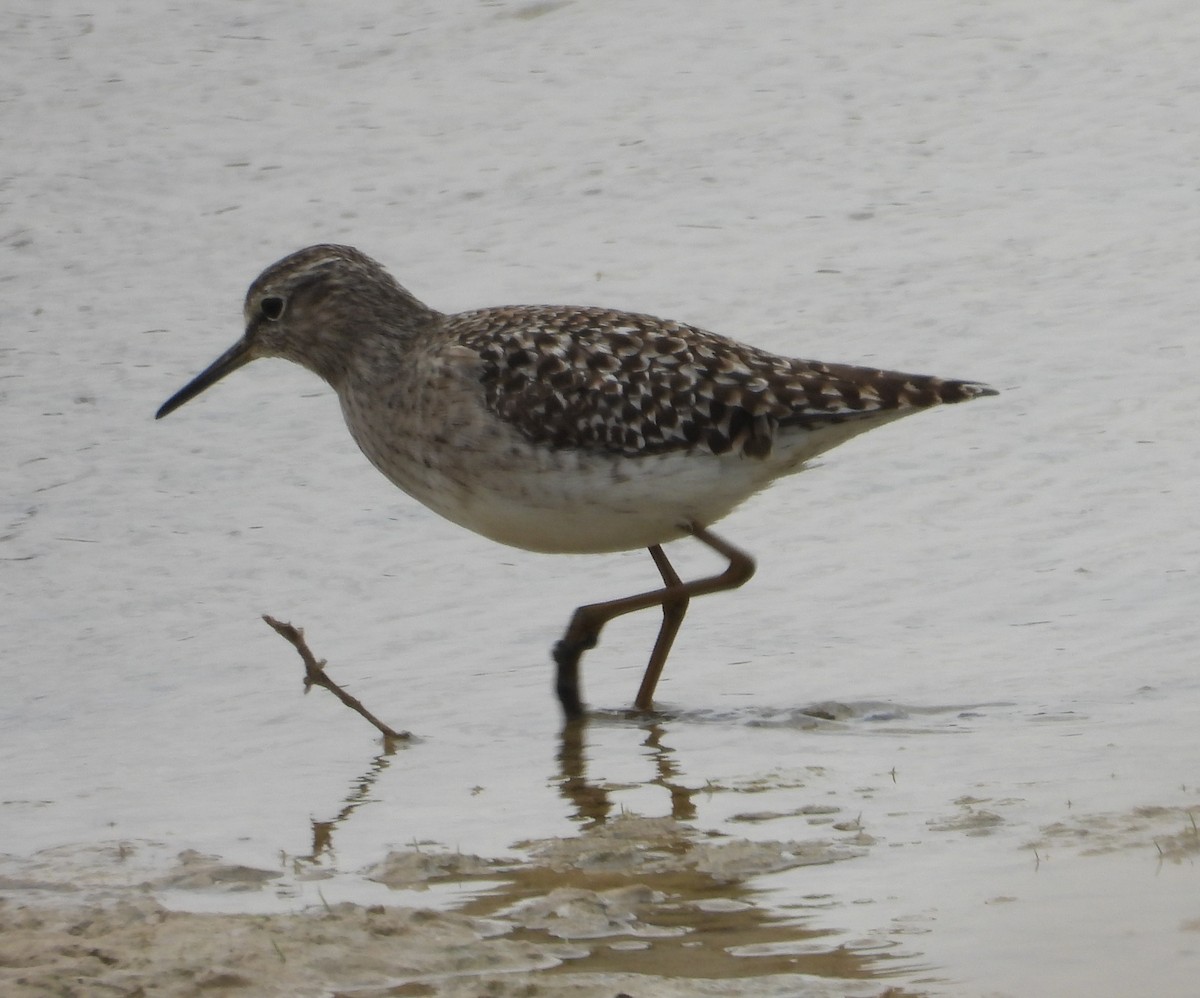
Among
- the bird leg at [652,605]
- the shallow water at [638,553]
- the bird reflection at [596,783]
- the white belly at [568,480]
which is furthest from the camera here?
the bird leg at [652,605]

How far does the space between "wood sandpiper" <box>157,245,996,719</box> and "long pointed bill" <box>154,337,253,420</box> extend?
0.90 m

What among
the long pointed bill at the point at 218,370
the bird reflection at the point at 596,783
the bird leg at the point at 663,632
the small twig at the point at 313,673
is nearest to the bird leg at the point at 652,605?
the bird leg at the point at 663,632

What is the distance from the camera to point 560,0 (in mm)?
14555

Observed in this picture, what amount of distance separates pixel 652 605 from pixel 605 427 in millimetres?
706

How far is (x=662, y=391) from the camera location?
21.4 feet

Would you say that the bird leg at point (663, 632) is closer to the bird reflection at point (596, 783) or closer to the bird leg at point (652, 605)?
the bird leg at point (652, 605)

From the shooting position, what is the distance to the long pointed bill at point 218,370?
301 inches

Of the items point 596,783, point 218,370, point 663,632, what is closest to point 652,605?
point 663,632

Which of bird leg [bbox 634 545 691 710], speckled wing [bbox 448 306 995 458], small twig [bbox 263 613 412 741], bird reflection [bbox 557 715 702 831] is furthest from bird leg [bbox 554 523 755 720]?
small twig [bbox 263 613 412 741]

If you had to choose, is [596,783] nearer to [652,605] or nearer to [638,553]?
[652,605]

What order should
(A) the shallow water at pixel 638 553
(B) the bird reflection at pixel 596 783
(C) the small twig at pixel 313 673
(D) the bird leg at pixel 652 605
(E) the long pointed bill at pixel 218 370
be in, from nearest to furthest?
1. (A) the shallow water at pixel 638 553
2. (B) the bird reflection at pixel 596 783
3. (C) the small twig at pixel 313 673
4. (D) the bird leg at pixel 652 605
5. (E) the long pointed bill at pixel 218 370

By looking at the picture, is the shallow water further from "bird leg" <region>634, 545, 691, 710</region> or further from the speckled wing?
the speckled wing

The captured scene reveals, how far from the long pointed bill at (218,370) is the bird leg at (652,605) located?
178 centimetres

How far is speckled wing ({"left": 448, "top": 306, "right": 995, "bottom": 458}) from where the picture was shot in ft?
21.2
